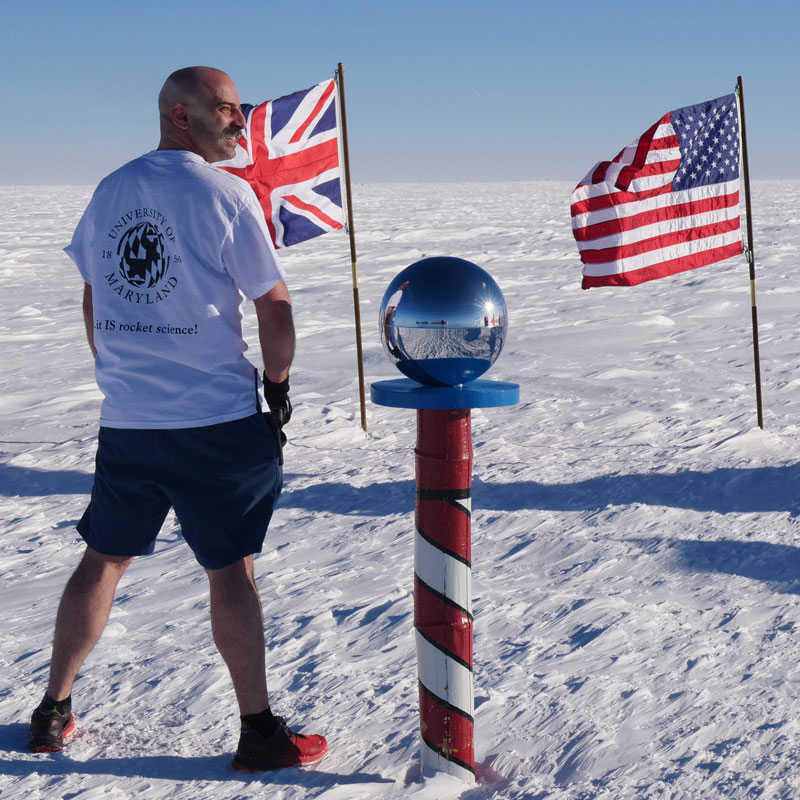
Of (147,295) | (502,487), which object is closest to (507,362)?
(502,487)

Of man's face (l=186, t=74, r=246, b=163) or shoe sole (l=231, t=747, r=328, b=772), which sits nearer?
man's face (l=186, t=74, r=246, b=163)

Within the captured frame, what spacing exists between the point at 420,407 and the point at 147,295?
647mm

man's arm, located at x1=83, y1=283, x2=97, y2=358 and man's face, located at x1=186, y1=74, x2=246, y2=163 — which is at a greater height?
man's face, located at x1=186, y1=74, x2=246, y2=163

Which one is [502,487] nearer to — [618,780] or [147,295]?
[618,780]

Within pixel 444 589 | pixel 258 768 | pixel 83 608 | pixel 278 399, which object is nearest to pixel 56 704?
pixel 83 608

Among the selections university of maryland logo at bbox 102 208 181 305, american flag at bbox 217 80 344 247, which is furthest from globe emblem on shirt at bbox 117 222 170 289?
american flag at bbox 217 80 344 247

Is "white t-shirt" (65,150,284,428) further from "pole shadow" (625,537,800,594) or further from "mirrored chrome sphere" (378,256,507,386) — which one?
"pole shadow" (625,537,800,594)

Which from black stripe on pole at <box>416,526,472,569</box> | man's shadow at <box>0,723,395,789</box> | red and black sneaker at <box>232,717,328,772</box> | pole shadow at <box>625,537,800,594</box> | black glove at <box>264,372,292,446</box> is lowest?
pole shadow at <box>625,537,800,594</box>

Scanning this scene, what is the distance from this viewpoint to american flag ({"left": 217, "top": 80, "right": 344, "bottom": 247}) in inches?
205

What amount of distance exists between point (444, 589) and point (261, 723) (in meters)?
0.57

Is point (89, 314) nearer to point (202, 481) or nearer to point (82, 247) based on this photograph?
point (82, 247)

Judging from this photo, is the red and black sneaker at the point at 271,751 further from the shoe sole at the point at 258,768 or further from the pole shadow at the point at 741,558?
the pole shadow at the point at 741,558

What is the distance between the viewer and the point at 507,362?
323 inches

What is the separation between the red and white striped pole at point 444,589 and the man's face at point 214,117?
767mm
